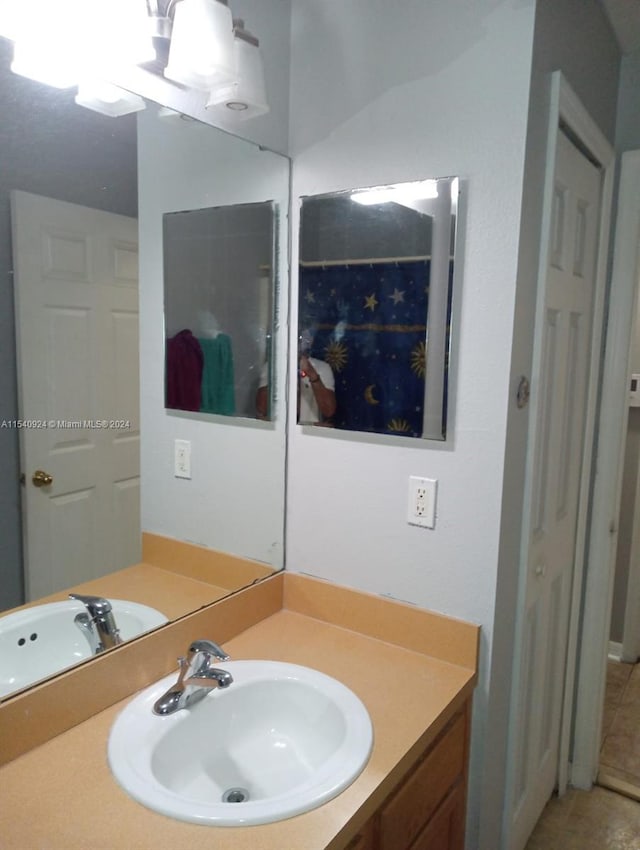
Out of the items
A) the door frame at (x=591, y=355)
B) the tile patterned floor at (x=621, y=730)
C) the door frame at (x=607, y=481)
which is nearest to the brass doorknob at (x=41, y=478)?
the door frame at (x=591, y=355)

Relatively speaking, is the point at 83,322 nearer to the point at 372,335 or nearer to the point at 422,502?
the point at 372,335

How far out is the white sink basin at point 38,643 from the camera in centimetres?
109

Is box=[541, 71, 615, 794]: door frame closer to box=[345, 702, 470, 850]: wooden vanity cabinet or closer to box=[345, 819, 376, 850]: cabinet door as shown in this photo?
box=[345, 702, 470, 850]: wooden vanity cabinet

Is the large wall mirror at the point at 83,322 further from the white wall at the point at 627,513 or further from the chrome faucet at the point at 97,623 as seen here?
the white wall at the point at 627,513

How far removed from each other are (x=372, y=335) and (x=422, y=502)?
416mm

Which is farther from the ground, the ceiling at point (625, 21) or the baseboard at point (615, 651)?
the ceiling at point (625, 21)

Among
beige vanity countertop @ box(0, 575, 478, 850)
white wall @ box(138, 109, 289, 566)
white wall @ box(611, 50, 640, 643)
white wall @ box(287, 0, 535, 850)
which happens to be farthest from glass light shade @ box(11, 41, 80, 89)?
white wall @ box(611, 50, 640, 643)

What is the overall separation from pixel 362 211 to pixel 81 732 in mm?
1245

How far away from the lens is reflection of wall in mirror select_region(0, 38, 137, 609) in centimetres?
104

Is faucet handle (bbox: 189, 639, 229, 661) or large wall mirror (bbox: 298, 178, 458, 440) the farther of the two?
large wall mirror (bbox: 298, 178, 458, 440)

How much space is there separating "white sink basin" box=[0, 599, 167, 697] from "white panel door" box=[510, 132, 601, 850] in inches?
41.2

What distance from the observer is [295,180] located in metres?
1.59

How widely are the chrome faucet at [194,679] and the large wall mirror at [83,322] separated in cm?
26

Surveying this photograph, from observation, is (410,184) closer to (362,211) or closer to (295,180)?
(362,211)
